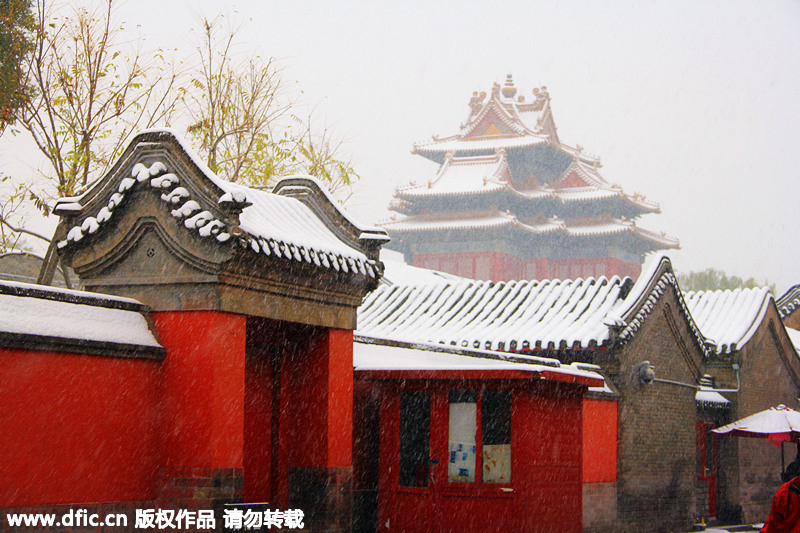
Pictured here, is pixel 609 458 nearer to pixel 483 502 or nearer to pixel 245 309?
pixel 483 502

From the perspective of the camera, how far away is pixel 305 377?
10.5 meters

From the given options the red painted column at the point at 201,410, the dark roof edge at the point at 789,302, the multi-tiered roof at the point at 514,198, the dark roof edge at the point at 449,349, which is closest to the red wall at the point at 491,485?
the dark roof edge at the point at 449,349

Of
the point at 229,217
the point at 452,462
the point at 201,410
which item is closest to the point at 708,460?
the point at 452,462

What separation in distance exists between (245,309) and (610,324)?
25.4 ft

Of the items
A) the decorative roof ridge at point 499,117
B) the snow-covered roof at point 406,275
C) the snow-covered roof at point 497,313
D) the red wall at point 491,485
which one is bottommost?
the red wall at point 491,485

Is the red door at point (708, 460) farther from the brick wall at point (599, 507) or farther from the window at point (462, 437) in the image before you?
the window at point (462, 437)

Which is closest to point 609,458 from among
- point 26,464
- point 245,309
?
point 245,309

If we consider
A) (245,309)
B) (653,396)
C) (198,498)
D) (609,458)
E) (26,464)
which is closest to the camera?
(26,464)

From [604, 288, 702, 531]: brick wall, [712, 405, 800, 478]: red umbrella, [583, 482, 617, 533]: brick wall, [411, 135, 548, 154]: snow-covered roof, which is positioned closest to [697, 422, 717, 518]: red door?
[604, 288, 702, 531]: brick wall

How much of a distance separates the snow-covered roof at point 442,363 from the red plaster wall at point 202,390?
112 inches

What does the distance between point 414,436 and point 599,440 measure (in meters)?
4.09

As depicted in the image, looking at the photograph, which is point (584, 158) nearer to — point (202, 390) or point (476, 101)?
point (476, 101)

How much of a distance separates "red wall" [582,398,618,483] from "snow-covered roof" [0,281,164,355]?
771 centimetres

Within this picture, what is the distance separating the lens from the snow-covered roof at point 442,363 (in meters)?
11.0
